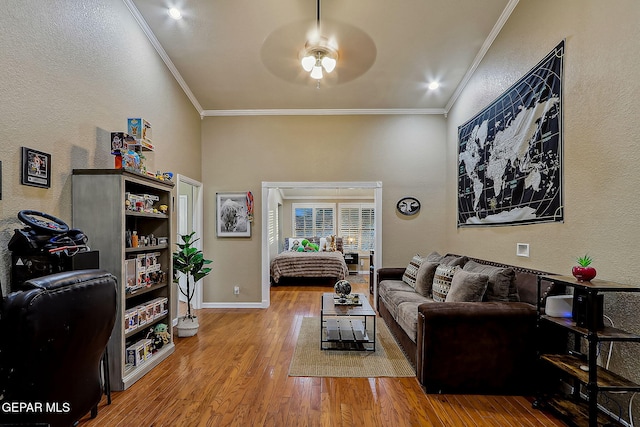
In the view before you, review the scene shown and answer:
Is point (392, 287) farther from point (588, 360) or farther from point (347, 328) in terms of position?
point (588, 360)

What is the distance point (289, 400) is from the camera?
239cm

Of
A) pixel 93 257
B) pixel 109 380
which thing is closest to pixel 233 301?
pixel 109 380

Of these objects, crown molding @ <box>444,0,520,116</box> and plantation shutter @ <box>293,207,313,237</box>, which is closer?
crown molding @ <box>444,0,520,116</box>

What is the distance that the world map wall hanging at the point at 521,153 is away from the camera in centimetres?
249

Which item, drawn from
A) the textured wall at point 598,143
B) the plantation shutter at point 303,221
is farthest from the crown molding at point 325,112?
the plantation shutter at point 303,221

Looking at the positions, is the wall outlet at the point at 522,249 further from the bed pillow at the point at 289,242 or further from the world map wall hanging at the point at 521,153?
the bed pillow at the point at 289,242

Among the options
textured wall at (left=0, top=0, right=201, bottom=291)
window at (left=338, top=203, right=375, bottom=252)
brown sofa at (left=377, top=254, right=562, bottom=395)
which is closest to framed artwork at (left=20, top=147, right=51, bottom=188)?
textured wall at (left=0, top=0, right=201, bottom=291)

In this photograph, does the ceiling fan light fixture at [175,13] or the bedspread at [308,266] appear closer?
the ceiling fan light fixture at [175,13]

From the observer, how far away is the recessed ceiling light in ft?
10.1

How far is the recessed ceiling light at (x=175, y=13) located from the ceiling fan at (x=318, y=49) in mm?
866

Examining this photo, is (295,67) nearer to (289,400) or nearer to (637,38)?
(637,38)

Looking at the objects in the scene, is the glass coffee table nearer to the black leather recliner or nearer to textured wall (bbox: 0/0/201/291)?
the black leather recliner

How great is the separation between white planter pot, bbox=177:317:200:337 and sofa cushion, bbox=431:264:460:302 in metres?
2.83

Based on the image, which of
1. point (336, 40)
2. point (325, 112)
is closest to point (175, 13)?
point (336, 40)
